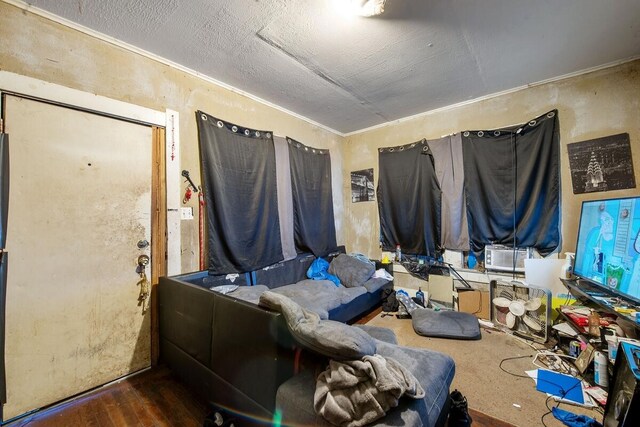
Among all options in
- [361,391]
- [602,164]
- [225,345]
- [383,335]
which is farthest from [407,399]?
[602,164]

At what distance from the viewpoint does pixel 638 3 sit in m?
1.62

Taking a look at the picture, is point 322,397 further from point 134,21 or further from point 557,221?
point 557,221

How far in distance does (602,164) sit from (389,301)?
8.46 ft

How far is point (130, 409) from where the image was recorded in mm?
1613

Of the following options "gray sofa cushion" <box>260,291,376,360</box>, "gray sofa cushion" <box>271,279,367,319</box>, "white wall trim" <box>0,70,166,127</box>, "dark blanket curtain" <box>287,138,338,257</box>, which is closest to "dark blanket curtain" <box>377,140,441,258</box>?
"dark blanket curtain" <box>287,138,338,257</box>

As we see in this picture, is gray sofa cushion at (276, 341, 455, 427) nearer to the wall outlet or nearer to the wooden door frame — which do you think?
the wooden door frame

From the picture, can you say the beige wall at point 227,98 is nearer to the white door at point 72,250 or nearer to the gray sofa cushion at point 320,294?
the white door at point 72,250

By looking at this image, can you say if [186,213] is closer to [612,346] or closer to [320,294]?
[320,294]

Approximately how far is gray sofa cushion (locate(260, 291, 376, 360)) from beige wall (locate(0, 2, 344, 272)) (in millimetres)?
1566

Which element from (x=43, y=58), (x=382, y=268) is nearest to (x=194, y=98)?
(x=43, y=58)

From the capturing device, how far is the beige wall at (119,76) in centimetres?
159

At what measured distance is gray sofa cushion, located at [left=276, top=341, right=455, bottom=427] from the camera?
96cm

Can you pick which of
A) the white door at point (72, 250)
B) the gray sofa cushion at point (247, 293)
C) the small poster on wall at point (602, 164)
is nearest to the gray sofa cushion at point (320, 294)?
the gray sofa cushion at point (247, 293)

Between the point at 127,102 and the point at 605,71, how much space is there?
438 centimetres
